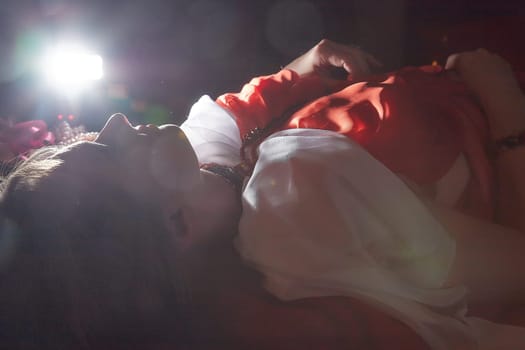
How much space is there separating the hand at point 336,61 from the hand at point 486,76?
151mm

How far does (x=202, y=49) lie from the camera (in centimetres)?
165

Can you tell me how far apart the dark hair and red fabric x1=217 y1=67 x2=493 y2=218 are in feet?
1.04

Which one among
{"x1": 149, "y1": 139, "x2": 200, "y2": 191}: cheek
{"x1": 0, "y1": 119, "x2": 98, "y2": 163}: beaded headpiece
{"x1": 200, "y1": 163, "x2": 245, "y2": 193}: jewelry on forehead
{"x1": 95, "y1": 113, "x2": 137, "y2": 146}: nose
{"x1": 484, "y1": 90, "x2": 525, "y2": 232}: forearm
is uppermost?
{"x1": 95, "y1": 113, "x2": 137, "y2": 146}: nose

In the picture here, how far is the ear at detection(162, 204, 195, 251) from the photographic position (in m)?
0.68

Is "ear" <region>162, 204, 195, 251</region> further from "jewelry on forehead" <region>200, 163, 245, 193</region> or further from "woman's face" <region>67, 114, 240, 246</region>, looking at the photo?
"jewelry on forehead" <region>200, 163, 245, 193</region>

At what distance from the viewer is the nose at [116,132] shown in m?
0.70

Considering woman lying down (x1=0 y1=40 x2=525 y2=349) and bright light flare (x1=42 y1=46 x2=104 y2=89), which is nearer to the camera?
woman lying down (x1=0 y1=40 x2=525 y2=349)

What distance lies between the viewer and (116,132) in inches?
28.0

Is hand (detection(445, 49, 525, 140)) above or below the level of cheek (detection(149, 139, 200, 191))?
below

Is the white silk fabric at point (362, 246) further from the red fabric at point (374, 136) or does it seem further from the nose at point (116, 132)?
the nose at point (116, 132)

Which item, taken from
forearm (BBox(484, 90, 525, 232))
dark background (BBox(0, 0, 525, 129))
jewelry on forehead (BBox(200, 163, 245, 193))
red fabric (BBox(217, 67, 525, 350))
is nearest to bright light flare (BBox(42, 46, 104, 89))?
dark background (BBox(0, 0, 525, 129))

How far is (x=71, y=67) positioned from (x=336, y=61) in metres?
0.86

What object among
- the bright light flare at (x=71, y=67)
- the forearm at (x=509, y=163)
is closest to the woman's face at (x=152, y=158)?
the forearm at (x=509, y=163)

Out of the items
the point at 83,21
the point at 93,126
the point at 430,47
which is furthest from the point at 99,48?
the point at 430,47
